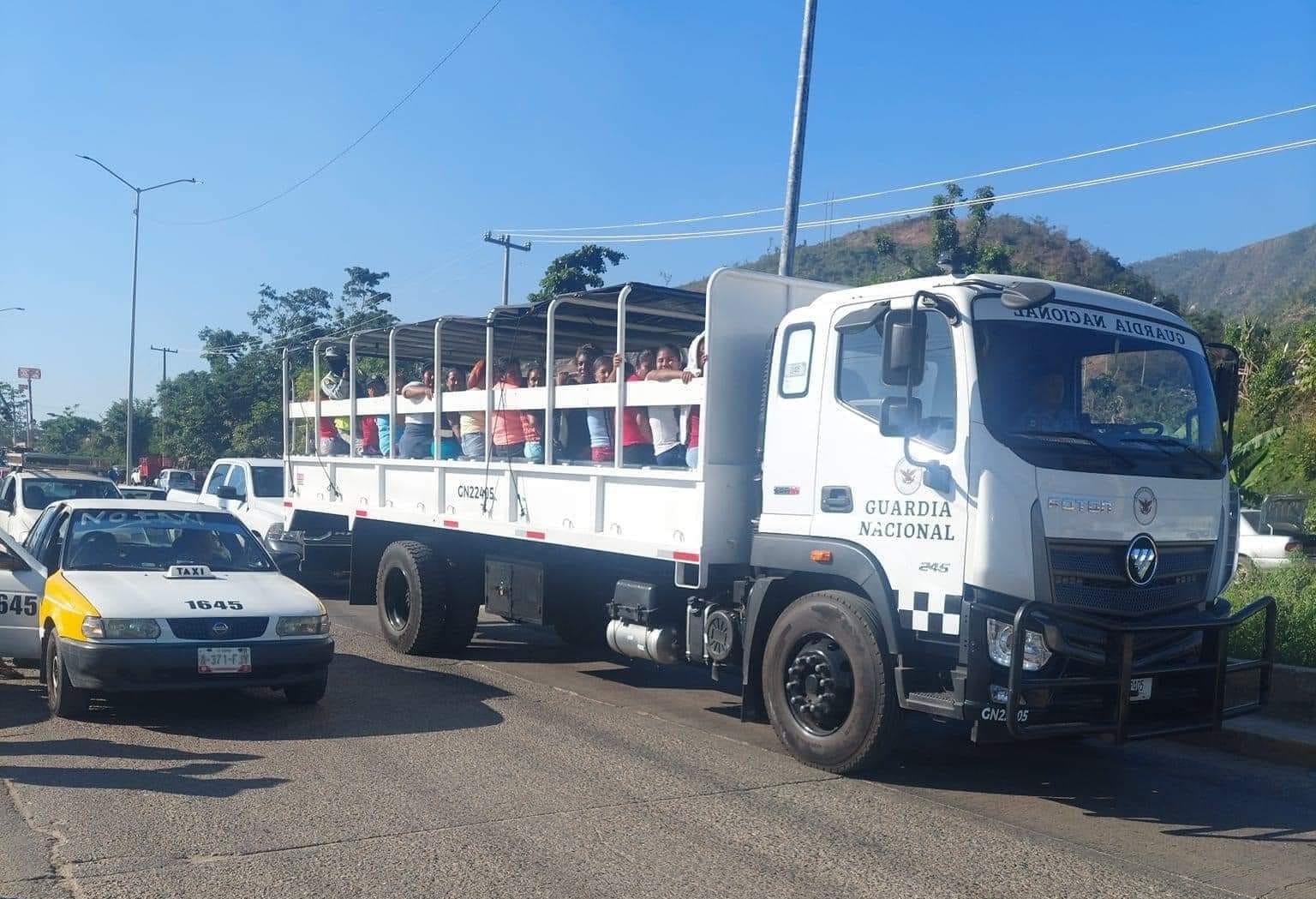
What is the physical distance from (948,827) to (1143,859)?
0.90 m

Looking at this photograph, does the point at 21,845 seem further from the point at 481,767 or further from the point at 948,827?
the point at 948,827

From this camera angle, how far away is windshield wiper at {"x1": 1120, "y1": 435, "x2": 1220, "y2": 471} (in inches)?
263

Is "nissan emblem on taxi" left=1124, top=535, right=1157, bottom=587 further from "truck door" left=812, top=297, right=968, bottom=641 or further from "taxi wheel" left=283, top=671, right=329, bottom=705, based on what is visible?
"taxi wheel" left=283, top=671, right=329, bottom=705

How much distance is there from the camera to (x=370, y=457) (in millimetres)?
11930

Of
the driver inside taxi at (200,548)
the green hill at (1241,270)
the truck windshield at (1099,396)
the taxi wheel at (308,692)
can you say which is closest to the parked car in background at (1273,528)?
the truck windshield at (1099,396)

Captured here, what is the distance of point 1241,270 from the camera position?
251 feet

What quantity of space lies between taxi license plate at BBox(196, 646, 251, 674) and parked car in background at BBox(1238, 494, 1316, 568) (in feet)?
43.2

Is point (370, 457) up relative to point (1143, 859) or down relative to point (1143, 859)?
up

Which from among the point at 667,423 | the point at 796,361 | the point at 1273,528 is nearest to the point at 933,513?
the point at 796,361

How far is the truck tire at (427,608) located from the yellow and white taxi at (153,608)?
1.90 m

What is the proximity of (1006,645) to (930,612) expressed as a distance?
0.43 meters

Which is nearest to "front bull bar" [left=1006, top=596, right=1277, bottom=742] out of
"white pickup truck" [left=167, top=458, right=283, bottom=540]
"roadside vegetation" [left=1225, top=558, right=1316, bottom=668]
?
"roadside vegetation" [left=1225, top=558, right=1316, bottom=668]

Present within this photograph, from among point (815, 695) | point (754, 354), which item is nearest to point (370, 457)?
point (754, 354)

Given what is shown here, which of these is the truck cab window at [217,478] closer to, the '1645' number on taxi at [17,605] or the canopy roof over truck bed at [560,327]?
the canopy roof over truck bed at [560,327]
